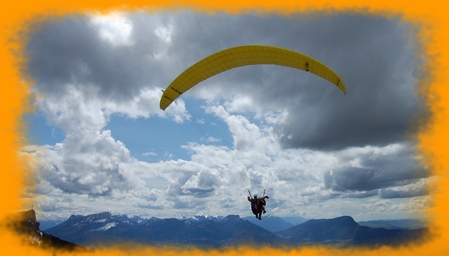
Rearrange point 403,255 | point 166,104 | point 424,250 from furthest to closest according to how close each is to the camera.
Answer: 1. point 403,255
2. point 424,250
3. point 166,104

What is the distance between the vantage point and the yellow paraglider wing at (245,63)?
81.9 feet

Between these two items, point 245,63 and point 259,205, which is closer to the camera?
point 245,63

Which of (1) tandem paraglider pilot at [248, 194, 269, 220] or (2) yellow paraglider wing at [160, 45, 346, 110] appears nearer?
(2) yellow paraglider wing at [160, 45, 346, 110]

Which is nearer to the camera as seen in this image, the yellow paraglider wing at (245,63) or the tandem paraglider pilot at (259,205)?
the yellow paraglider wing at (245,63)

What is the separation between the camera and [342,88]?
1050 inches

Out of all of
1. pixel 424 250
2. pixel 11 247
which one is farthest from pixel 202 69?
pixel 424 250

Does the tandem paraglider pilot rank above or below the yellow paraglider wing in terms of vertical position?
below

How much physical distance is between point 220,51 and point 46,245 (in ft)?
416

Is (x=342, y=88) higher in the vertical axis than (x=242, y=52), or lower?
lower

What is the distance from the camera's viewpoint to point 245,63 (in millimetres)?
27172

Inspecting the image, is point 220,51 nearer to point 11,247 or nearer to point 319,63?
point 319,63

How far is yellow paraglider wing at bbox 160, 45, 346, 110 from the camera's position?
24969 millimetres

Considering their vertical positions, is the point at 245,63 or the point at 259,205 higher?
the point at 245,63

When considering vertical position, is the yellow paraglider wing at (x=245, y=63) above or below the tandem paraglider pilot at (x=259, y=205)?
above
